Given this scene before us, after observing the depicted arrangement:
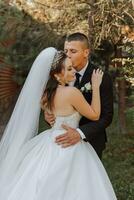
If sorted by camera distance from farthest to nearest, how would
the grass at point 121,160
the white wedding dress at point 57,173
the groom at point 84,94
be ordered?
the grass at point 121,160, the groom at point 84,94, the white wedding dress at point 57,173

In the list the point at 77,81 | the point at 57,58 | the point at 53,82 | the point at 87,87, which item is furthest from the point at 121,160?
the point at 57,58

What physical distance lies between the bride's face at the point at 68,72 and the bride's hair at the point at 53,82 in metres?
0.03

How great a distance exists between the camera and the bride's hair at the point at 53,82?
3723 millimetres

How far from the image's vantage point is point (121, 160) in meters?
8.00

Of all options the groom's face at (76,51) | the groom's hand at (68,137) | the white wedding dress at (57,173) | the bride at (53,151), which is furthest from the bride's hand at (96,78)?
the groom's hand at (68,137)

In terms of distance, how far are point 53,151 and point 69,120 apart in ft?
0.88

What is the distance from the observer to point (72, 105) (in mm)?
3709

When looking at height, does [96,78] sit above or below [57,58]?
below

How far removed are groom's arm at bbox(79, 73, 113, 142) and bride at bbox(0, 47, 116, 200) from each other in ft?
0.26

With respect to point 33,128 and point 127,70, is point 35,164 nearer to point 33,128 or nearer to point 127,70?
point 33,128

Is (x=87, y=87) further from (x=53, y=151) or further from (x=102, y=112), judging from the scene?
(x=53, y=151)

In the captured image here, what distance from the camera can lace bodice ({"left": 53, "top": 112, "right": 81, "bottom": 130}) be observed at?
3.78 m

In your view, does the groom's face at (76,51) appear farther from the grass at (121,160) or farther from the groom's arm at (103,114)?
the grass at (121,160)

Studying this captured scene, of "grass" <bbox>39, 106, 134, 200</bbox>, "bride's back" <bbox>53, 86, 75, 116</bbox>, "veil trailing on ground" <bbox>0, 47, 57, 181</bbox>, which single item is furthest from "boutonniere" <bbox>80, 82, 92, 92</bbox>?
"grass" <bbox>39, 106, 134, 200</bbox>
